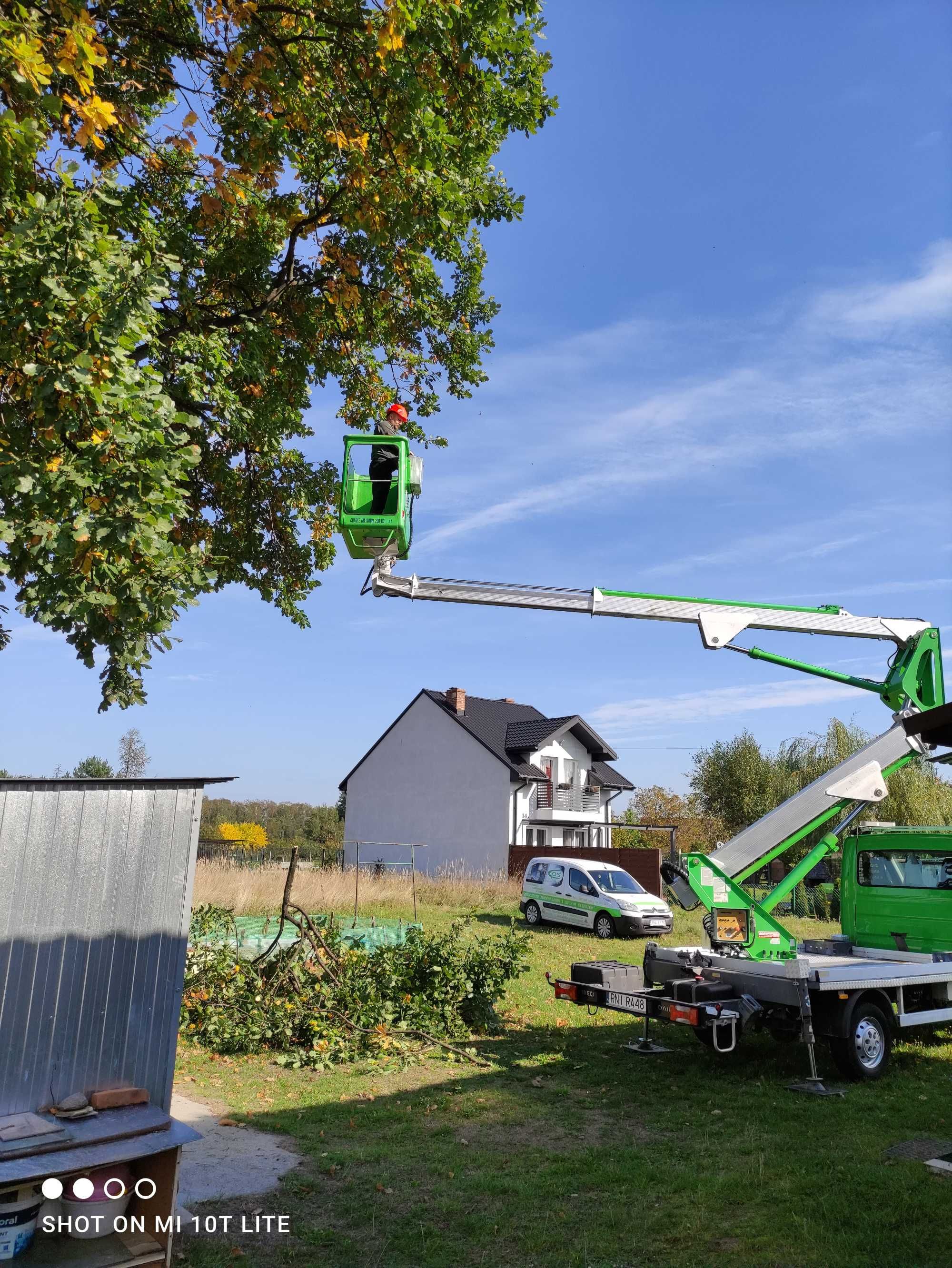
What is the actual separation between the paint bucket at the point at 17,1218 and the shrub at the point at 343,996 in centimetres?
479

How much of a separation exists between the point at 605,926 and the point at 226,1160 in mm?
13975

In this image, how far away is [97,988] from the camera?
4730 mm

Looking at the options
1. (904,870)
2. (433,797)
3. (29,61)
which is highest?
(29,61)

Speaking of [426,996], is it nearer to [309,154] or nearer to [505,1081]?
[505,1081]

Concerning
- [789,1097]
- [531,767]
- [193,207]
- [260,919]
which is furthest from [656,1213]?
[531,767]

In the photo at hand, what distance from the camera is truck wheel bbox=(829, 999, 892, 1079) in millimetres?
8070

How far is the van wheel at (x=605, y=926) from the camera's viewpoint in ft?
62.2

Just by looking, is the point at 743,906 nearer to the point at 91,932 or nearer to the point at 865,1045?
the point at 865,1045

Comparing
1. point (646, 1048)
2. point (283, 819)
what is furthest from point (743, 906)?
point (283, 819)

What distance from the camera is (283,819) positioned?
226ft

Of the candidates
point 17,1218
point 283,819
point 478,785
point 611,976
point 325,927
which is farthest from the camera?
point 283,819

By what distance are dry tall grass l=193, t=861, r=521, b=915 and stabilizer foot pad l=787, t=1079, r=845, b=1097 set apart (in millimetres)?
8444

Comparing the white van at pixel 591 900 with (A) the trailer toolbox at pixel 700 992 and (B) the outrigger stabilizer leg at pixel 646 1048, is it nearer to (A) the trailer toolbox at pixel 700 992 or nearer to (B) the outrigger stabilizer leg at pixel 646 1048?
(B) the outrigger stabilizer leg at pixel 646 1048

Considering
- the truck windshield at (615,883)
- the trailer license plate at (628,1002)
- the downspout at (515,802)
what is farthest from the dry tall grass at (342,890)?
the downspout at (515,802)
